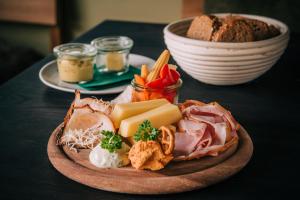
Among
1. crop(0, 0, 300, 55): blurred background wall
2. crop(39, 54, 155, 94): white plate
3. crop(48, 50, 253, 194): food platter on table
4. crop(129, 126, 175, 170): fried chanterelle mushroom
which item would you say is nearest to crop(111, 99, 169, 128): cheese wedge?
crop(48, 50, 253, 194): food platter on table

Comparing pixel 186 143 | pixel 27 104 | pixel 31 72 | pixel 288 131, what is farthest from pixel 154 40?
pixel 186 143

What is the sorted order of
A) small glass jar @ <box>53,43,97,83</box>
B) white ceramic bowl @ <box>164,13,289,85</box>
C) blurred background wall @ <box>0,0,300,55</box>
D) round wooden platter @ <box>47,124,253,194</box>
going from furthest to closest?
blurred background wall @ <box>0,0,300,55</box>, small glass jar @ <box>53,43,97,83</box>, white ceramic bowl @ <box>164,13,289,85</box>, round wooden platter @ <box>47,124,253,194</box>

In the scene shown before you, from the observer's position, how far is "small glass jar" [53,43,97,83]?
4.98 ft

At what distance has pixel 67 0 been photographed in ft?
11.0

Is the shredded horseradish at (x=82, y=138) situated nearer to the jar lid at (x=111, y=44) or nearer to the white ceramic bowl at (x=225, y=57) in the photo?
the white ceramic bowl at (x=225, y=57)

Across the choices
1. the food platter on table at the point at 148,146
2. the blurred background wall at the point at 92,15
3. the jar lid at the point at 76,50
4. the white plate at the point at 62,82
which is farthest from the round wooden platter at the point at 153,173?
the blurred background wall at the point at 92,15

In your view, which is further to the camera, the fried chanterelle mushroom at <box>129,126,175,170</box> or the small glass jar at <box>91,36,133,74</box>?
the small glass jar at <box>91,36,133,74</box>

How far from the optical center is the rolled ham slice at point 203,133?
1006 millimetres

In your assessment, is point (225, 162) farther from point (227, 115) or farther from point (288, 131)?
point (288, 131)

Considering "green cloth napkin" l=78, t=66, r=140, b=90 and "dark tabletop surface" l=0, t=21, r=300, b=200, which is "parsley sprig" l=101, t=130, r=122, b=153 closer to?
"dark tabletop surface" l=0, t=21, r=300, b=200

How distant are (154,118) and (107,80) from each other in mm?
523

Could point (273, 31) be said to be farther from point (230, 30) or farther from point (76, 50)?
point (76, 50)

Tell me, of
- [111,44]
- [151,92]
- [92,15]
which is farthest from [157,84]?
[92,15]

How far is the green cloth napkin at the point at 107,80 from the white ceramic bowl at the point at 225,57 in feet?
0.55
